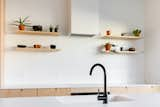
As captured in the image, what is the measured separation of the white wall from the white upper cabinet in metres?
1.34

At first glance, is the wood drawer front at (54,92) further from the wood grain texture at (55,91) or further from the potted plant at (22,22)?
the potted plant at (22,22)

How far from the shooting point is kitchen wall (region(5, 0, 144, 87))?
4535 millimetres

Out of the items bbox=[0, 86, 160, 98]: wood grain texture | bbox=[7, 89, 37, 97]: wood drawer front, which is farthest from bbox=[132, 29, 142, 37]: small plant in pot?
bbox=[7, 89, 37, 97]: wood drawer front

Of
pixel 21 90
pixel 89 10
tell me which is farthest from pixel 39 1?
pixel 21 90

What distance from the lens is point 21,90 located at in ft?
12.5

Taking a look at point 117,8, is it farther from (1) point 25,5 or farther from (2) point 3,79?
(2) point 3,79

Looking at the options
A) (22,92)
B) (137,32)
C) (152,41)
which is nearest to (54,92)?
(22,92)

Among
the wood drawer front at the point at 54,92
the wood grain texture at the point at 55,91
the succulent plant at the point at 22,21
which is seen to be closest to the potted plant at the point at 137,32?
the wood grain texture at the point at 55,91

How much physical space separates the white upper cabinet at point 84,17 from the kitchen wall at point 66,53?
363 millimetres

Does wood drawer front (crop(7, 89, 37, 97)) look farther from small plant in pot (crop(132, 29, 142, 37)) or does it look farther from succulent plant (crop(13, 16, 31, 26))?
small plant in pot (crop(132, 29, 142, 37))

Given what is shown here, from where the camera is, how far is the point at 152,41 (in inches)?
199

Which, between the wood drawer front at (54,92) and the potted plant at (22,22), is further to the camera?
the potted plant at (22,22)

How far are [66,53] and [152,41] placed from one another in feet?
6.39

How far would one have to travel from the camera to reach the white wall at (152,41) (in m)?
4.90
